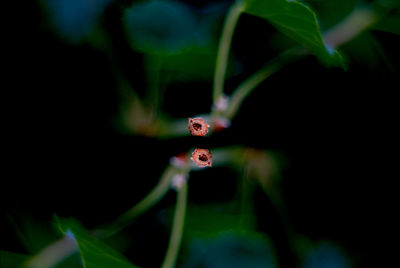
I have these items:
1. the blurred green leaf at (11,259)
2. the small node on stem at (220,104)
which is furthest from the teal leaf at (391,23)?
the blurred green leaf at (11,259)

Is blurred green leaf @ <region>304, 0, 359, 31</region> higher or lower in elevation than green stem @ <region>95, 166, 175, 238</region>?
higher

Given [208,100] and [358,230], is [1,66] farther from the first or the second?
[358,230]

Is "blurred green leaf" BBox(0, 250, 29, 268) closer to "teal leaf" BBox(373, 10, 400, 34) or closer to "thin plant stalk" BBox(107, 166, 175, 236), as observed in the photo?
"thin plant stalk" BBox(107, 166, 175, 236)

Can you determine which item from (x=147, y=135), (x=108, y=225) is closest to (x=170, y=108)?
(x=147, y=135)

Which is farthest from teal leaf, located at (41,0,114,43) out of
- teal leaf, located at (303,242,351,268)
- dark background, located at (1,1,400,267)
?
teal leaf, located at (303,242,351,268)

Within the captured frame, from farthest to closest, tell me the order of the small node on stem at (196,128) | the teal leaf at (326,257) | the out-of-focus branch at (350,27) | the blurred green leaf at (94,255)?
the teal leaf at (326,257) < the out-of-focus branch at (350,27) < the small node on stem at (196,128) < the blurred green leaf at (94,255)

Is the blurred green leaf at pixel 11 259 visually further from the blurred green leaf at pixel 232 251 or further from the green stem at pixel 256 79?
the green stem at pixel 256 79
